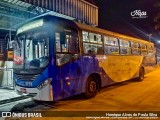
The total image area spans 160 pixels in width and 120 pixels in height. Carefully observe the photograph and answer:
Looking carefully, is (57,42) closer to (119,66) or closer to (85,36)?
(85,36)

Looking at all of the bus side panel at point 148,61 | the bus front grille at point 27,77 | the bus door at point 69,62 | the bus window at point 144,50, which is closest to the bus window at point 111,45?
the bus door at point 69,62

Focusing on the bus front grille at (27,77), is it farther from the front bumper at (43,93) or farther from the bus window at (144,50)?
the bus window at (144,50)

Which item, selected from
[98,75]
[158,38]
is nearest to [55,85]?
[98,75]

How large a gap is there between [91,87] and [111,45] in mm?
2557

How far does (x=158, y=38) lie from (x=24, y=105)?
50.0 m

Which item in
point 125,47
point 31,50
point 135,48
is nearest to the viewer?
point 31,50

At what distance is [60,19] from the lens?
7.09 metres

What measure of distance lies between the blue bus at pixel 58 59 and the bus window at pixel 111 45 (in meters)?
0.10

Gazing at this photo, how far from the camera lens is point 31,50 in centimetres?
702

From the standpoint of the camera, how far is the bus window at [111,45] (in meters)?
9.52

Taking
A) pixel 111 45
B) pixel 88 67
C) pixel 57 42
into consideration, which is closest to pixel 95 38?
pixel 88 67

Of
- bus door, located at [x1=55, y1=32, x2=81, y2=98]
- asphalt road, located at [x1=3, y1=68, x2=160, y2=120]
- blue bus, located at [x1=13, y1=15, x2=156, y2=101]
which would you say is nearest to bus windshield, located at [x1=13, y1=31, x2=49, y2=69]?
blue bus, located at [x1=13, y1=15, x2=156, y2=101]

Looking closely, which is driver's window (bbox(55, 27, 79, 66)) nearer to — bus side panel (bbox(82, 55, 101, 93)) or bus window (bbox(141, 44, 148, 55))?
bus side panel (bbox(82, 55, 101, 93))

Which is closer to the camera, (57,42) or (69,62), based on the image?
(57,42)
